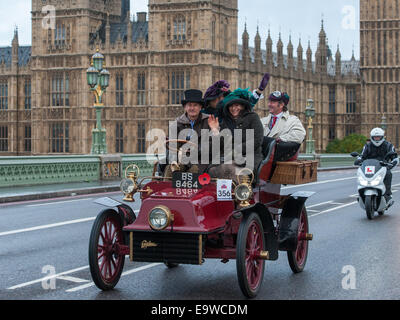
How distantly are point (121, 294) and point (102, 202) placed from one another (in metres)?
0.96

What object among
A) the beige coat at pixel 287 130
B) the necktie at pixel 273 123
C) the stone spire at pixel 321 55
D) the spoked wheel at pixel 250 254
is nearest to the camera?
the spoked wheel at pixel 250 254

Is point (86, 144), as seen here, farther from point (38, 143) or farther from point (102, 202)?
point (102, 202)

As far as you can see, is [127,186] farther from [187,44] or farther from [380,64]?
[380,64]

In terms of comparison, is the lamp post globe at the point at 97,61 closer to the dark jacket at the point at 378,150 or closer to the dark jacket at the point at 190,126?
the dark jacket at the point at 378,150

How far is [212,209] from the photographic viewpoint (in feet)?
21.7

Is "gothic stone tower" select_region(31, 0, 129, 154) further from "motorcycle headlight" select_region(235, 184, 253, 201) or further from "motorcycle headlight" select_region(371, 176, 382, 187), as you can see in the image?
"motorcycle headlight" select_region(235, 184, 253, 201)

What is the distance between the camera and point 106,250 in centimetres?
668

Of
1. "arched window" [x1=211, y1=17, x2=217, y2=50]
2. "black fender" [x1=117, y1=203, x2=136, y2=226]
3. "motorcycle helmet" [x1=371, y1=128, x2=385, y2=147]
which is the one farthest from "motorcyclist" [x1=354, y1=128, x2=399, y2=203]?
"arched window" [x1=211, y1=17, x2=217, y2=50]

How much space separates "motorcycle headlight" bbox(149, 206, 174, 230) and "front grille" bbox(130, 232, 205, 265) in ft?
0.37

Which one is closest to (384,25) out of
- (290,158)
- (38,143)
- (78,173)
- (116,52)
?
(116,52)

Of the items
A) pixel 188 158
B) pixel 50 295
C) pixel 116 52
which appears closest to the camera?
pixel 50 295

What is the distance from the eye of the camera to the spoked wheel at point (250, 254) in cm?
618

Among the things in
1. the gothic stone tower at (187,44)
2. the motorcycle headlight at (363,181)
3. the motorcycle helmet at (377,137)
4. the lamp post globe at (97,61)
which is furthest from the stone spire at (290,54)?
the motorcycle headlight at (363,181)

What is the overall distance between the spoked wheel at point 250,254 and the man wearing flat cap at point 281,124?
5.13 ft
